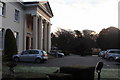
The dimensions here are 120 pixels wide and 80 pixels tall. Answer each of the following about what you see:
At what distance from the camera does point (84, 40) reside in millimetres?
79250

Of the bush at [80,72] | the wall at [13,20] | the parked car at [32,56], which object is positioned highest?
the wall at [13,20]

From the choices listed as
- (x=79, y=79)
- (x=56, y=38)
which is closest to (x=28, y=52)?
(x=79, y=79)

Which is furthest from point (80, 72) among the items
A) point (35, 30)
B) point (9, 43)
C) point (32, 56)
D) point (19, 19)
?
point (35, 30)

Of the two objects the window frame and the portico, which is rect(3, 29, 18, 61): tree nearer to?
the window frame

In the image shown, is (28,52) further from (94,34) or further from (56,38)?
(94,34)

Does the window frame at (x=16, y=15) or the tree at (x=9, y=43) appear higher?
the window frame at (x=16, y=15)

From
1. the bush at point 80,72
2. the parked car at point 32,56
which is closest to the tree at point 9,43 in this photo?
the parked car at point 32,56

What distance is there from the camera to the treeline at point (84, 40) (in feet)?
212

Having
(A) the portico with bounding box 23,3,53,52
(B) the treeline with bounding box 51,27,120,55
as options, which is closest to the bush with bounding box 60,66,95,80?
(A) the portico with bounding box 23,3,53,52

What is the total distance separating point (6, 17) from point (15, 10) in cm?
400

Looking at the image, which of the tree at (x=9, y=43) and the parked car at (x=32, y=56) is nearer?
the parked car at (x=32, y=56)

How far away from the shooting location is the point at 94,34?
310 feet

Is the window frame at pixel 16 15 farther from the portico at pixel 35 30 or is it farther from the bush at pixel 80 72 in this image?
the bush at pixel 80 72

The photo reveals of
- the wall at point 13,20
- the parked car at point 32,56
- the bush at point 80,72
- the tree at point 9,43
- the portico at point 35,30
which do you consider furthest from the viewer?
the portico at point 35,30
